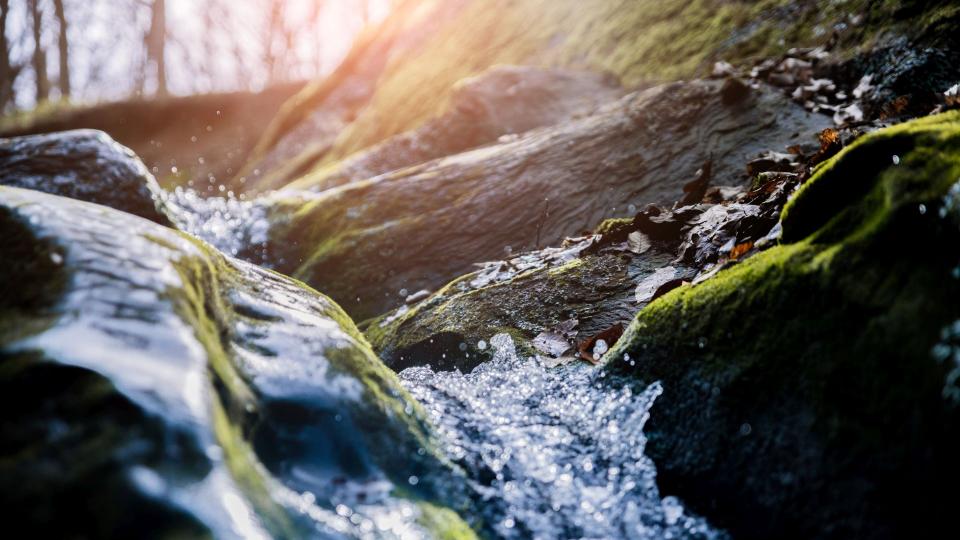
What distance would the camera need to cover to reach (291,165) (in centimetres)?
1416

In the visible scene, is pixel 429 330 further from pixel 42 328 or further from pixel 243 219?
pixel 243 219

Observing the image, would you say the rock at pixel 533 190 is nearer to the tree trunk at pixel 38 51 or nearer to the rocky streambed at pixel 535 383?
the rocky streambed at pixel 535 383

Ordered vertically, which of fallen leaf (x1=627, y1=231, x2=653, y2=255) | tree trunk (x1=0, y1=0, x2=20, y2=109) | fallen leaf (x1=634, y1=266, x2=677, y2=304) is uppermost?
tree trunk (x1=0, y1=0, x2=20, y2=109)

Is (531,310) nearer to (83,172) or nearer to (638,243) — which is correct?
(638,243)

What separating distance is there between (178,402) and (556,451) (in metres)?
1.37

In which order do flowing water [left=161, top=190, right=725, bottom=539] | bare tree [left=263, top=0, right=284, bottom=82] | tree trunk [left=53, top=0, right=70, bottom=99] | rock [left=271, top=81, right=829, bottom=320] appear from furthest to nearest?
bare tree [left=263, top=0, right=284, bottom=82]
tree trunk [left=53, top=0, right=70, bottom=99]
rock [left=271, top=81, right=829, bottom=320]
flowing water [left=161, top=190, right=725, bottom=539]

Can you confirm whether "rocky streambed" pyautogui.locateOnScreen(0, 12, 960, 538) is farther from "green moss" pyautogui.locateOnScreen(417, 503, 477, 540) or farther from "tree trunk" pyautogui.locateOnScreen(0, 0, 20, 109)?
"tree trunk" pyautogui.locateOnScreen(0, 0, 20, 109)

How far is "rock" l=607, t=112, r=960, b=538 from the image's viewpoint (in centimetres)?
151

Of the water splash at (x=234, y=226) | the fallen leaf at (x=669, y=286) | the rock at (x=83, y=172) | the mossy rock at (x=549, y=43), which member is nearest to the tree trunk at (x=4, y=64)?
the mossy rock at (x=549, y=43)

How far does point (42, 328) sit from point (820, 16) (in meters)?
6.37

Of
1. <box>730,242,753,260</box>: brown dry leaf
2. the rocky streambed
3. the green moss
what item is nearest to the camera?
the rocky streambed

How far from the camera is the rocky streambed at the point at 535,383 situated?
1.35 meters

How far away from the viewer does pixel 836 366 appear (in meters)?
1.76

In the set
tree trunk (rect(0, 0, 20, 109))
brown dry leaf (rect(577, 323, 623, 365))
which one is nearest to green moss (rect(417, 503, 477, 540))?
brown dry leaf (rect(577, 323, 623, 365))
